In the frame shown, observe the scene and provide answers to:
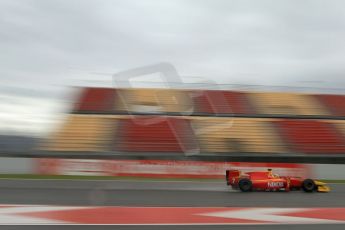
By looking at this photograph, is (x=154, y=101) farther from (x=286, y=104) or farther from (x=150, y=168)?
(x=286, y=104)

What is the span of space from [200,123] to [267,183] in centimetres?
1134

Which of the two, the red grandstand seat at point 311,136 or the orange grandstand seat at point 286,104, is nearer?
the red grandstand seat at point 311,136

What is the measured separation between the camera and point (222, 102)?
25.4 metres

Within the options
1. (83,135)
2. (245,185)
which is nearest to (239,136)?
(83,135)

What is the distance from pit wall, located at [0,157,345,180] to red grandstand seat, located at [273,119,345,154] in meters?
2.14

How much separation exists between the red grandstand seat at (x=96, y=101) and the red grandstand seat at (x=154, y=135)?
1778 mm

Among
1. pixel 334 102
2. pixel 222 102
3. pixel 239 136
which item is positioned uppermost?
pixel 222 102

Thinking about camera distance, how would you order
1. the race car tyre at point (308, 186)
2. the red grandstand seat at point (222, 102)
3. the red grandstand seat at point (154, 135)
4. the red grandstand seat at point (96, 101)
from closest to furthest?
the race car tyre at point (308, 186) → the red grandstand seat at point (154, 135) → the red grandstand seat at point (96, 101) → the red grandstand seat at point (222, 102)

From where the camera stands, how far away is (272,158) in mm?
21438

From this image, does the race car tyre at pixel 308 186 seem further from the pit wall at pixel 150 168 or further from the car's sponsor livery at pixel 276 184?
the pit wall at pixel 150 168

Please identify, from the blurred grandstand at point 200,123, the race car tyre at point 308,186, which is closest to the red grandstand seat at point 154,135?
the blurred grandstand at point 200,123

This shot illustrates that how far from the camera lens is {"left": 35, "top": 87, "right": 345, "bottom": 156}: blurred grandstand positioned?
2211 cm

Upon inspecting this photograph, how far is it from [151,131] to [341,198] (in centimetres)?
1340

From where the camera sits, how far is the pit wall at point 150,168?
19.1 meters
